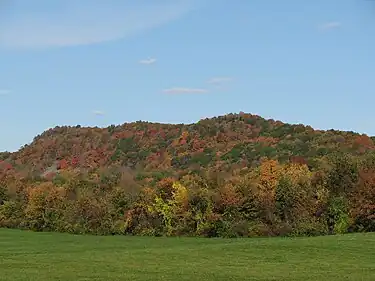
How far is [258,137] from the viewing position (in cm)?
7906

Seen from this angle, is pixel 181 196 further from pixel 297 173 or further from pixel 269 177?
pixel 297 173

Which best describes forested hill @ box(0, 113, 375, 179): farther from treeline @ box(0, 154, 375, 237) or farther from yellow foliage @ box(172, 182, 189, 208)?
yellow foliage @ box(172, 182, 189, 208)

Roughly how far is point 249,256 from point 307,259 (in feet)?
9.96

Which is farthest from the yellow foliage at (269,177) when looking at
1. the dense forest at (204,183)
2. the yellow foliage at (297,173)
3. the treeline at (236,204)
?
the yellow foliage at (297,173)

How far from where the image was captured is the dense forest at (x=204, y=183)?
5269 centimetres

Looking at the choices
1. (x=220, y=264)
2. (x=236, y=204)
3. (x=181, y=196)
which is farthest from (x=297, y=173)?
(x=220, y=264)

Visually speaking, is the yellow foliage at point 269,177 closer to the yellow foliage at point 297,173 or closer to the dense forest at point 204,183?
the dense forest at point 204,183

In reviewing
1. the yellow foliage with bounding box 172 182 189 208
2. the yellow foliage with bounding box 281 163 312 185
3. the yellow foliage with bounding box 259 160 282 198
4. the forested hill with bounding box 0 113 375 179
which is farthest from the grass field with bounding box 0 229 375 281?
the forested hill with bounding box 0 113 375 179

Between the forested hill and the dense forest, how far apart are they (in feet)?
0.67

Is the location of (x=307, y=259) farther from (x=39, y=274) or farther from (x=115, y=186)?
(x=115, y=186)

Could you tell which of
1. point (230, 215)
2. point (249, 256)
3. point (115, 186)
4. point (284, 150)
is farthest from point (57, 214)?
point (249, 256)

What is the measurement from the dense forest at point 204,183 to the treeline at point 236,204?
86mm

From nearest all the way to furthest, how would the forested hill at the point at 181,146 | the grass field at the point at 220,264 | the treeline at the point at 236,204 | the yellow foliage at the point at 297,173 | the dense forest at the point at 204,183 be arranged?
the grass field at the point at 220,264 → the treeline at the point at 236,204 → the dense forest at the point at 204,183 → the yellow foliage at the point at 297,173 → the forested hill at the point at 181,146

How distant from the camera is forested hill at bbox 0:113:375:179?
68.2m
